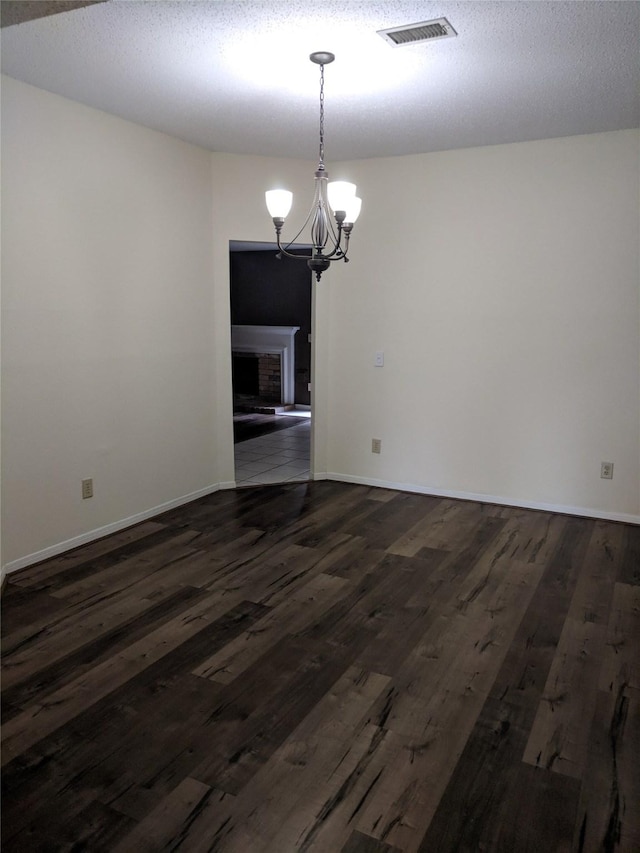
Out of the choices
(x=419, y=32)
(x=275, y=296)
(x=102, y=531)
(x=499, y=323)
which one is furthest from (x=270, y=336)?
(x=419, y=32)

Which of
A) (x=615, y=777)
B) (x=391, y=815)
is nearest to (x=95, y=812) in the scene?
(x=391, y=815)

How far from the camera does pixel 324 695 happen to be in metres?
2.49

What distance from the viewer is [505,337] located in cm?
470

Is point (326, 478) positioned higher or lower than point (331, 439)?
lower

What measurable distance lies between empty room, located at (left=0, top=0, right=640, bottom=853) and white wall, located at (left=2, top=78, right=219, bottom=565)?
0.02 m

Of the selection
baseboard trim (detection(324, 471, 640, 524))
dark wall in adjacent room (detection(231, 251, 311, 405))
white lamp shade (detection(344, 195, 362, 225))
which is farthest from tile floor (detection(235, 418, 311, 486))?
white lamp shade (detection(344, 195, 362, 225))

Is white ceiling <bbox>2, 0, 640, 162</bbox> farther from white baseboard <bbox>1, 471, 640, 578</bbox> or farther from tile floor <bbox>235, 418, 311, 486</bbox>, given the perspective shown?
tile floor <bbox>235, 418, 311, 486</bbox>

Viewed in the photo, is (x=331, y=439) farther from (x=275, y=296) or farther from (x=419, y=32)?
(x=275, y=296)

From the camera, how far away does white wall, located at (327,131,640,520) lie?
14.2 feet

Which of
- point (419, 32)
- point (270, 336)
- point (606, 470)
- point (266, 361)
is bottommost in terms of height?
point (606, 470)

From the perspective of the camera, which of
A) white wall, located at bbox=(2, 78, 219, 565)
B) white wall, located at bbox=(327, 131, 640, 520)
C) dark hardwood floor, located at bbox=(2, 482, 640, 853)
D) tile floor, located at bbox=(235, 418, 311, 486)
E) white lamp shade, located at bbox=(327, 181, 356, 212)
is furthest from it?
Result: tile floor, located at bbox=(235, 418, 311, 486)

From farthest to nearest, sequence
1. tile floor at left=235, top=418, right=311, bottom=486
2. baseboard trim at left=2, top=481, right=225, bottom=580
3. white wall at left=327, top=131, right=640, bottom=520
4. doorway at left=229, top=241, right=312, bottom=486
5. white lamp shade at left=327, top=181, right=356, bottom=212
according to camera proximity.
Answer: doorway at left=229, top=241, right=312, bottom=486 → tile floor at left=235, top=418, right=311, bottom=486 → white wall at left=327, top=131, right=640, bottom=520 → baseboard trim at left=2, top=481, right=225, bottom=580 → white lamp shade at left=327, top=181, right=356, bottom=212

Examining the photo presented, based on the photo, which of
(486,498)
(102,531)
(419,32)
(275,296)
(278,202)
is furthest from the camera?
(275,296)

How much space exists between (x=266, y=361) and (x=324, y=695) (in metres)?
7.12
